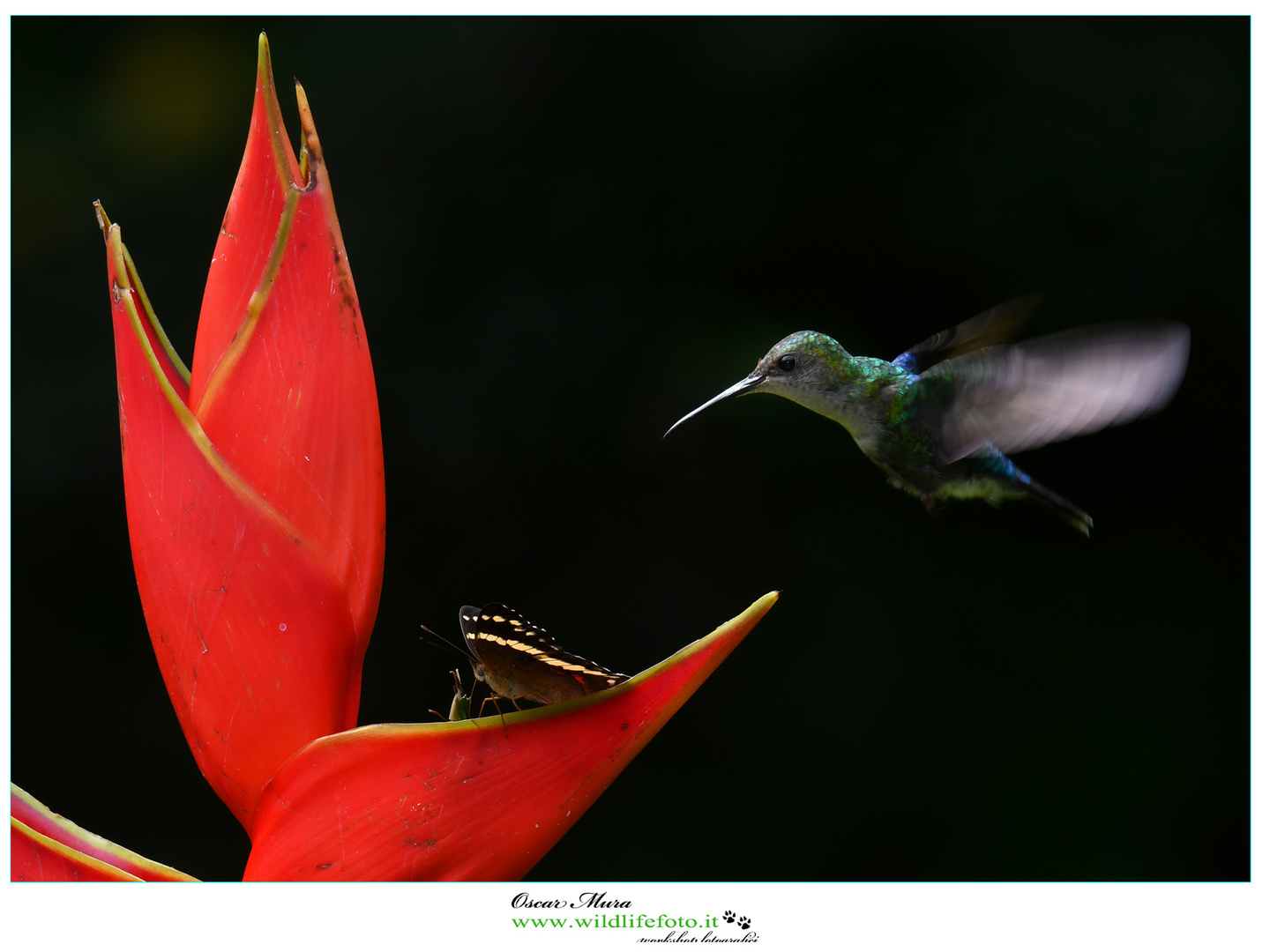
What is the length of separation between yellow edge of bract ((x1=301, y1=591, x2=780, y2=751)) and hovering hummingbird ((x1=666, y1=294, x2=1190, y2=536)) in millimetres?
164

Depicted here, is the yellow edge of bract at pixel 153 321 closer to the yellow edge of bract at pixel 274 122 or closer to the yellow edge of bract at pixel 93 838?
the yellow edge of bract at pixel 274 122

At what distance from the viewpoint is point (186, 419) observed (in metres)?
0.36

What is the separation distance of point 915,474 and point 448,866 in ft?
1.15

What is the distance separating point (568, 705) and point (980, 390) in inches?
11.6

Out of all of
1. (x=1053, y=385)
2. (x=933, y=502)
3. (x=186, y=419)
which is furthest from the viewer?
(x=933, y=502)

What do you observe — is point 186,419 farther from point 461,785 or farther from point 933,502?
point 933,502

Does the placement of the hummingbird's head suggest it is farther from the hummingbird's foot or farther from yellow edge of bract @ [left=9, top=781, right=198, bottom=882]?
yellow edge of bract @ [left=9, top=781, right=198, bottom=882]

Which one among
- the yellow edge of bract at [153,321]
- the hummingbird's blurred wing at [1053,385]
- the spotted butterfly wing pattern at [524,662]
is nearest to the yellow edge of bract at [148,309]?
the yellow edge of bract at [153,321]

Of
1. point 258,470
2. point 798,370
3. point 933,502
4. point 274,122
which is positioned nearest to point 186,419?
point 258,470

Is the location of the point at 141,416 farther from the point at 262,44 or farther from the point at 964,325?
the point at 964,325

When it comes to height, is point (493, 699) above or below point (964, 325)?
below

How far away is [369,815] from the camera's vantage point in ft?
1.22

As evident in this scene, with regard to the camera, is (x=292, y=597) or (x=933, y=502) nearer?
(x=292, y=597)
